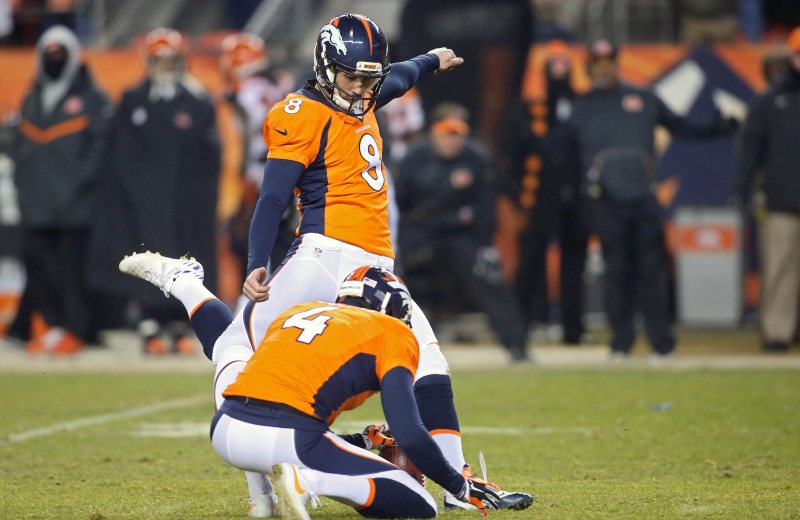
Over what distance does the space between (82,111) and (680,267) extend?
629 cm

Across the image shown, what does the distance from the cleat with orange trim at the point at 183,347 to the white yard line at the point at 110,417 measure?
2622mm

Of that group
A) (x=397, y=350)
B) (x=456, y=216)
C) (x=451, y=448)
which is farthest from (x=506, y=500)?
(x=456, y=216)

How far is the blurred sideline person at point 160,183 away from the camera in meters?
12.2

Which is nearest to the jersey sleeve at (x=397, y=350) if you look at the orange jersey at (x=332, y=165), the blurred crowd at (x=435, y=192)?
the orange jersey at (x=332, y=165)

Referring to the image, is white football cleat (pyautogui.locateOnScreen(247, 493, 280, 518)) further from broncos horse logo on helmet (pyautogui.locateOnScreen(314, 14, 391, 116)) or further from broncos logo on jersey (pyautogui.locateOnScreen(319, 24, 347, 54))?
broncos logo on jersey (pyautogui.locateOnScreen(319, 24, 347, 54))

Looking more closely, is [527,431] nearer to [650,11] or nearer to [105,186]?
[105,186]

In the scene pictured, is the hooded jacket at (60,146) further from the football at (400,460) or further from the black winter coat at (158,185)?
the football at (400,460)

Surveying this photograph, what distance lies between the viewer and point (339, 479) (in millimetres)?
4988

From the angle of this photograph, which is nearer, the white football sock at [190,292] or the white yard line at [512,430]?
the white football sock at [190,292]

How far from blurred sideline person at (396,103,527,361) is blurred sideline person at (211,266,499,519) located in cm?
623

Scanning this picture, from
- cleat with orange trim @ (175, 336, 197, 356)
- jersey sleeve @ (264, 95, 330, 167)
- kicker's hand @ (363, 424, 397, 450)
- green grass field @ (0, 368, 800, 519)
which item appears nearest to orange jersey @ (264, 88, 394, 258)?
jersey sleeve @ (264, 95, 330, 167)

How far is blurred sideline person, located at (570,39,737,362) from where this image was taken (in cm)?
1109

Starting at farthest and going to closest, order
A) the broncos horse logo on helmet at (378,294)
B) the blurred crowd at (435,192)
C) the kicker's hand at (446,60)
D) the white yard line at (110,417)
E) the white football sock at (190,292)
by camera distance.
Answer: the blurred crowd at (435,192)
the white yard line at (110,417)
the kicker's hand at (446,60)
the white football sock at (190,292)
the broncos horse logo on helmet at (378,294)

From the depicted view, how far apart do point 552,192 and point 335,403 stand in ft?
26.5
